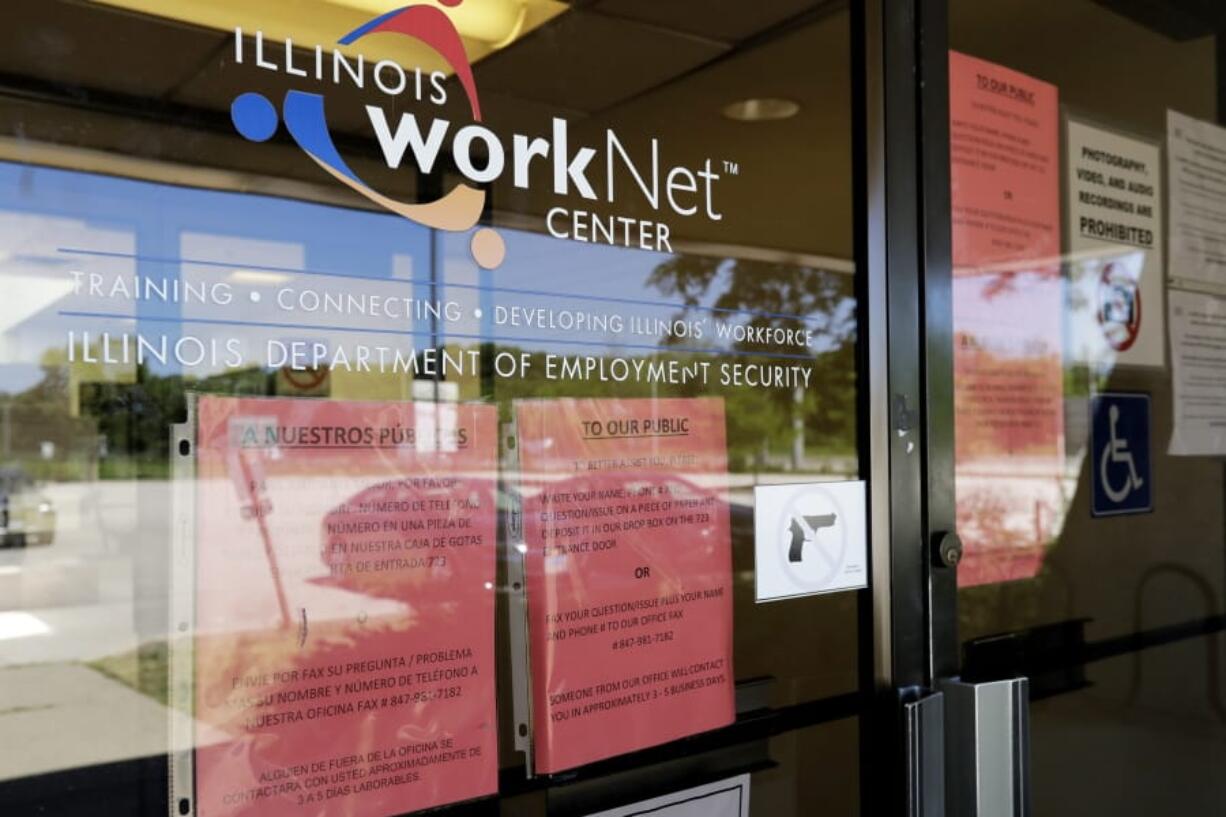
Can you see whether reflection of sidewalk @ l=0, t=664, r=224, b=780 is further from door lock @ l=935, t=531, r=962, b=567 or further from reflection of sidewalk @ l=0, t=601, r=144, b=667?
door lock @ l=935, t=531, r=962, b=567

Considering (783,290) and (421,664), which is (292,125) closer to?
(421,664)

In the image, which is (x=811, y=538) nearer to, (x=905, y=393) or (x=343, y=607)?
(x=905, y=393)

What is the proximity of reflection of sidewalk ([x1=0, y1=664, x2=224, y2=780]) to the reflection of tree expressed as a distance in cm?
78

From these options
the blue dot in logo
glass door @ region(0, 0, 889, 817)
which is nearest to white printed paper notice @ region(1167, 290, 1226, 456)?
glass door @ region(0, 0, 889, 817)

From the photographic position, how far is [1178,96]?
231 centimetres

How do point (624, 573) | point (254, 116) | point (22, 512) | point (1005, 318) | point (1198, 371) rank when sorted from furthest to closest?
point (1198, 371)
point (1005, 318)
point (624, 573)
point (254, 116)
point (22, 512)

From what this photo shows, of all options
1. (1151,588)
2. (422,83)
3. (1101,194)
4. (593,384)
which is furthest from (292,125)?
(1151,588)

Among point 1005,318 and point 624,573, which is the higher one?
point 1005,318

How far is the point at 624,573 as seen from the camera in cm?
134

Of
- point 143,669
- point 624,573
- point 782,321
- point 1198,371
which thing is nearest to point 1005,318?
point 782,321

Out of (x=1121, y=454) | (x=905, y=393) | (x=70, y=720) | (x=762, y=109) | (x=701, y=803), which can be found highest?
(x=762, y=109)

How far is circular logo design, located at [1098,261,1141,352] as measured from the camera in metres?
2.05

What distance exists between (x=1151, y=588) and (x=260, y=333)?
196 cm

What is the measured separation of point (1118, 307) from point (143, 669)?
1884mm
